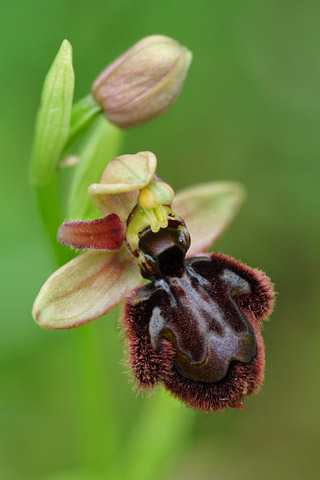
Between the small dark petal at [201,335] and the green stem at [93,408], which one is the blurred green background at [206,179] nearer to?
the green stem at [93,408]

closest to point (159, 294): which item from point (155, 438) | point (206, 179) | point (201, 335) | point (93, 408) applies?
point (201, 335)

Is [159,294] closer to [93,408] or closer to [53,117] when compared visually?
[53,117]

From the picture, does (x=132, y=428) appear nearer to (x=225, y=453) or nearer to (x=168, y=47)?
(x=225, y=453)

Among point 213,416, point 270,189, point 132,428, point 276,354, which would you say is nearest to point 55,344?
point 132,428

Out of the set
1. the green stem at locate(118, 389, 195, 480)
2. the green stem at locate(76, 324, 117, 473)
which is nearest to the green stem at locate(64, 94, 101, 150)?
the green stem at locate(76, 324, 117, 473)

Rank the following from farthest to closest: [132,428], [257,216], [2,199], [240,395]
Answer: [257,216], [132,428], [2,199], [240,395]

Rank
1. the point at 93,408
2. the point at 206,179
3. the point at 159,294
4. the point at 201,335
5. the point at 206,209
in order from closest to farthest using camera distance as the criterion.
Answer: the point at 201,335, the point at 159,294, the point at 206,209, the point at 93,408, the point at 206,179
